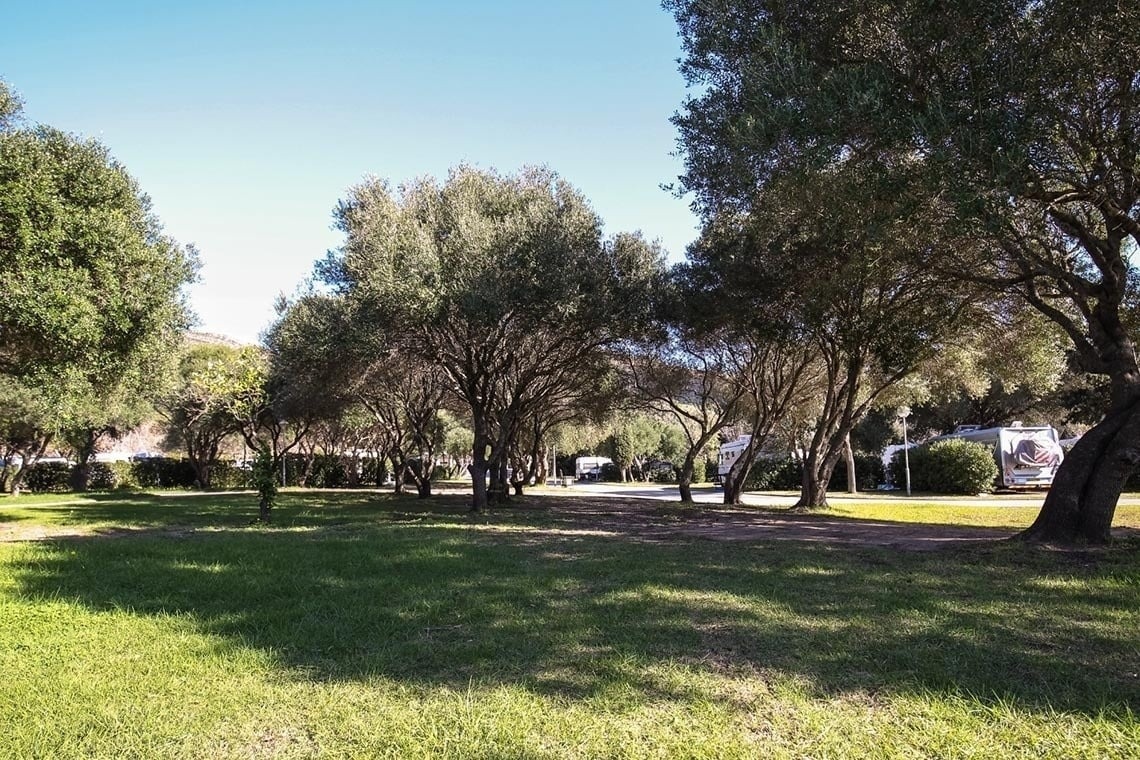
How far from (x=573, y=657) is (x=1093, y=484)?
319 inches

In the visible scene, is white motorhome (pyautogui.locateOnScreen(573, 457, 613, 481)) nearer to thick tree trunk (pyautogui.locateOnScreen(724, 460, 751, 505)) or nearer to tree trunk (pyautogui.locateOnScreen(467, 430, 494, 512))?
thick tree trunk (pyautogui.locateOnScreen(724, 460, 751, 505))

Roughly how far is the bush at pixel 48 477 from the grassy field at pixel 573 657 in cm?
3232

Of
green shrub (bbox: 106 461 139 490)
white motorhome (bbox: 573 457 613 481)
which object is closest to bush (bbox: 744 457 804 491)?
white motorhome (bbox: 573 457 613 481)

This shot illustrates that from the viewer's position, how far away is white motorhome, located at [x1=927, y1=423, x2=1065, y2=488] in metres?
27.0

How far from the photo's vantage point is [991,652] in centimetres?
430

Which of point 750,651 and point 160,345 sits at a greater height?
point 160,345

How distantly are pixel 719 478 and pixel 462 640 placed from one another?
4605cm

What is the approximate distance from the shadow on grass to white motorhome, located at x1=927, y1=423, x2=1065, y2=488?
22.0 meters

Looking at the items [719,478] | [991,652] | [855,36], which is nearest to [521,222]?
[855,36]

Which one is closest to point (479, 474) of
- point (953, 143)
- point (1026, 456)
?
point (953, 143)

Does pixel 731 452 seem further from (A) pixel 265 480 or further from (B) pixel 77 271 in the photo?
(B) pixel 77 271

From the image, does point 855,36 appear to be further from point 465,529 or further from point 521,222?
point 465,529

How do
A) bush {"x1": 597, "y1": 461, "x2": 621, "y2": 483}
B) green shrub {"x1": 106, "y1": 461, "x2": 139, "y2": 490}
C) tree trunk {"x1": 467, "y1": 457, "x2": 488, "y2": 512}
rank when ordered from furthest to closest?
1. bush {"x1": 597, "y1": 461, "x2": 621, "y2": 483}
2. green shrub {"x1": 106, "y1": 461, "x2": 139, "y2": 490}
3. tree trunk {"x1": 467, "y1": 457, "x2": 488, "y2": 512}

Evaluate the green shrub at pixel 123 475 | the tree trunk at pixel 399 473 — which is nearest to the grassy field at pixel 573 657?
the tree trunk at pixel 399 473
